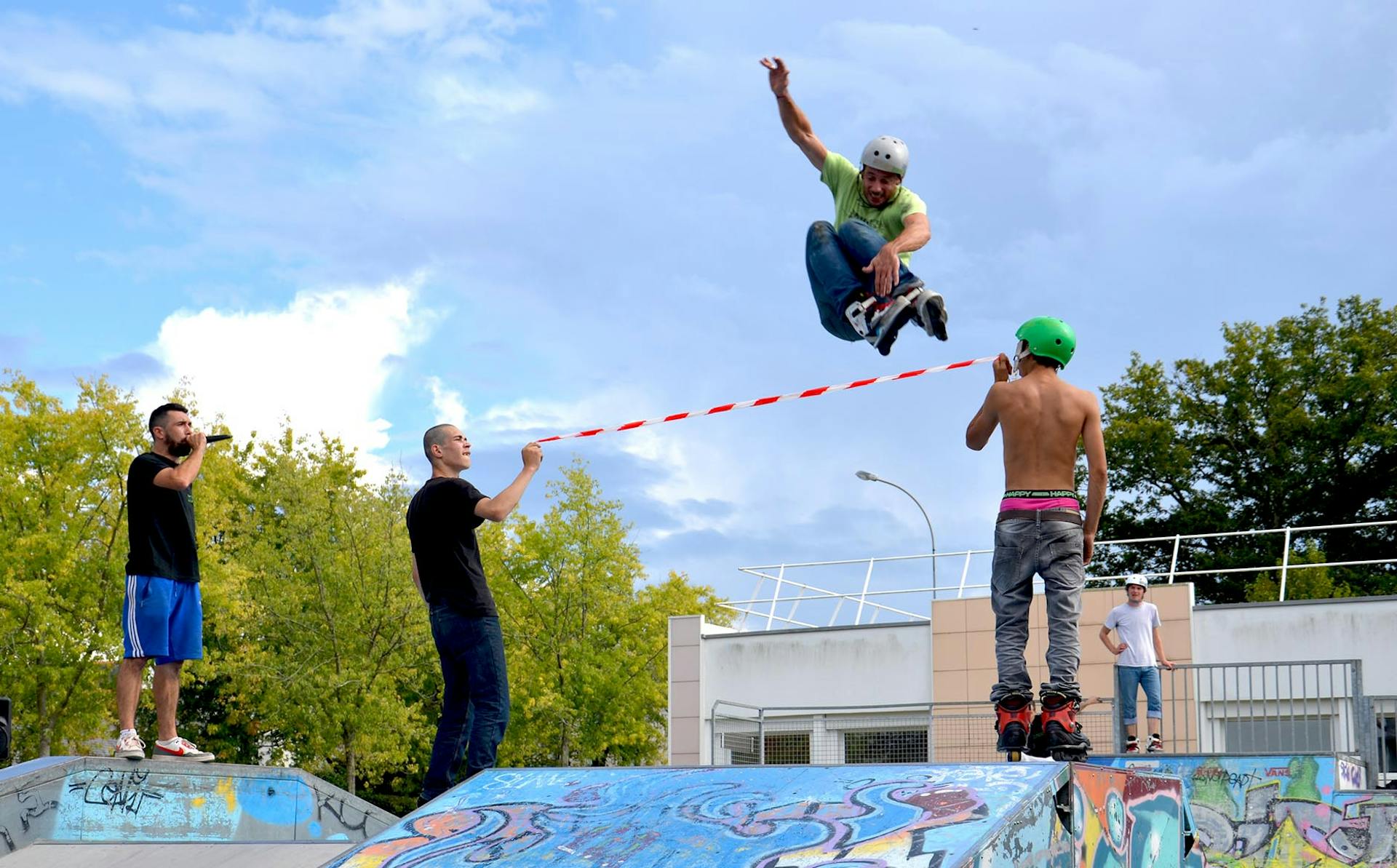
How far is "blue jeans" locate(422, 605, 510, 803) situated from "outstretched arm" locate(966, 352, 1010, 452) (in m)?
2.60

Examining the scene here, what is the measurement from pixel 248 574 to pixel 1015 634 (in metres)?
24.7

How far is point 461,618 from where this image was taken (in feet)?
23.6

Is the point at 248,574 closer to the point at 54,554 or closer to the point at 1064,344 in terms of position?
the point at 54,554

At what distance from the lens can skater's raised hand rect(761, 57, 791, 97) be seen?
833 centimetres

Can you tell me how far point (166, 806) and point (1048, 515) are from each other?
5121mm

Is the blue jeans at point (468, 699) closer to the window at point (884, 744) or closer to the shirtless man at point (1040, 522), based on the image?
the shirtless man at point (1040, 522)

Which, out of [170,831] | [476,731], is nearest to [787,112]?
[476,731]

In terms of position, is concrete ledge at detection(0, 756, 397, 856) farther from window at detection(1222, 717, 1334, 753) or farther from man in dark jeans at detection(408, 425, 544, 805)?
window at detection(1222, 717, 1334, 753)

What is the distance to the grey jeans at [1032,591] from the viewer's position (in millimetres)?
6660

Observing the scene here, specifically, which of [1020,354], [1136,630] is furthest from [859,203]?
[1136,630]

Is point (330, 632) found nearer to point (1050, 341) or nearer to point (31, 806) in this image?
point (31, 806)

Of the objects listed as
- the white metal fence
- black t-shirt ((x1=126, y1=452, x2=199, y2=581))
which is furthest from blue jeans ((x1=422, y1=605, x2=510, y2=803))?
the white metal fence

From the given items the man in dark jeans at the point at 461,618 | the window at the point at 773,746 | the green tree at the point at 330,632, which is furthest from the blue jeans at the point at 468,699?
the green tree at the point at 330,632

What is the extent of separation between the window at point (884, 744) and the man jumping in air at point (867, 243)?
18.2 meters
